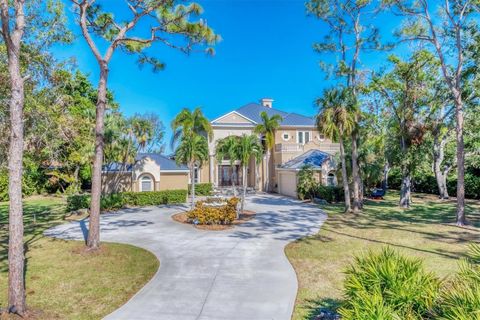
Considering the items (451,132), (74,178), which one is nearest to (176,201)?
(74,178)

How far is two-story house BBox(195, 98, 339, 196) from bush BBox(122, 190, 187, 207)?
254 inches

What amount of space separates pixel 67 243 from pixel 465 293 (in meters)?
14.1

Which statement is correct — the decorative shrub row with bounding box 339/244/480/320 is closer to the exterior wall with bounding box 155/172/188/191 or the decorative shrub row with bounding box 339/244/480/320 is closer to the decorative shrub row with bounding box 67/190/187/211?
the decorative shrub row with bounding box 67/190/187/211

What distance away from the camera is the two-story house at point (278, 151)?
3364 cm

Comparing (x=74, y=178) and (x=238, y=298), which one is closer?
(x=238, y=298)

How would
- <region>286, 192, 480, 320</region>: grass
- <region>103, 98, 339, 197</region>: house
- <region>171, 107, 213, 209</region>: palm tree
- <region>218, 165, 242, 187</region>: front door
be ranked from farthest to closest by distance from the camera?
1. <region>218, 165, 242, 187</region>: front door
2. <region>103, 98, 339, 197</region>: house
3. <region>171, 107, 213, 209</region>: palm tree
4. <region>286, 192, 480, 320</region>: grass

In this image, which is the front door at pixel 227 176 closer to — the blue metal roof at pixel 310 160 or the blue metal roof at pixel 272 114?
the blue metal roof at pixel 272 114

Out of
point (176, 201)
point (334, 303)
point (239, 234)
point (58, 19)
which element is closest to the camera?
point (334, 303)

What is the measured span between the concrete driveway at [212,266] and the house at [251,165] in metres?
9.02

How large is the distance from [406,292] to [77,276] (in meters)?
8.82

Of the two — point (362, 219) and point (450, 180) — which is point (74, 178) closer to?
point (362, 219)

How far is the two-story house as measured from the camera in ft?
110

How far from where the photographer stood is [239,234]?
1533 cm

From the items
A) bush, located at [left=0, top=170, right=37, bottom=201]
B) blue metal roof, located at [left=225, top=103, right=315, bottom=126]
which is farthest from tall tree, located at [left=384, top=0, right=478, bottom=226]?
bush, located at [left=0, top=170, right=37, bottom=201]
